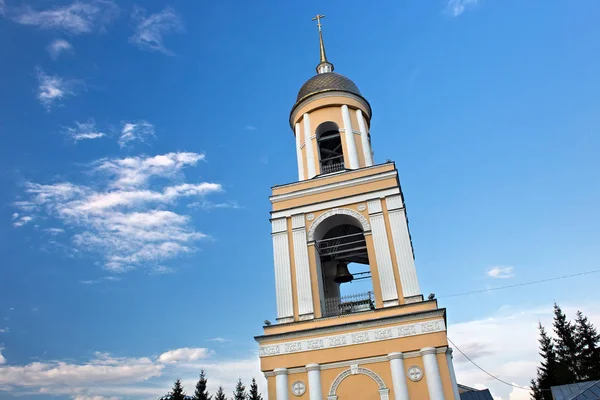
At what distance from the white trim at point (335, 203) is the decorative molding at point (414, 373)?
17.2 feet

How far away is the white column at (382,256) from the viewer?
13398 mm

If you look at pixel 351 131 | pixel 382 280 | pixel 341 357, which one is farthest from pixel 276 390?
pixel 351 131

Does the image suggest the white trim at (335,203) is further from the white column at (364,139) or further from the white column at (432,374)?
the white column at (432,374)

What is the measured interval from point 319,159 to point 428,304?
21.6 ft

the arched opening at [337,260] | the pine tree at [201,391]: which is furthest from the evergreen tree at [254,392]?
the arched opening at [337,260]

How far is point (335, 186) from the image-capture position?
15.6m

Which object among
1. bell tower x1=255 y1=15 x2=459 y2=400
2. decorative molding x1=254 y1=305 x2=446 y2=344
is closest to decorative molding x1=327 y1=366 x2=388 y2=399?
bell tower x1=255 y1=15 x2=459 y2=400

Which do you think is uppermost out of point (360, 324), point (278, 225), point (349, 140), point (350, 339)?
point (349, 140)

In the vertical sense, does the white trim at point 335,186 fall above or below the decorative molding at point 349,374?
above

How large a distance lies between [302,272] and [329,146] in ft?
20.2

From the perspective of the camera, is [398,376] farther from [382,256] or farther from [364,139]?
[364,139]

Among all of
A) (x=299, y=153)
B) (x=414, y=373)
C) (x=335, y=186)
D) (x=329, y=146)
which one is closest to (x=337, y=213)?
(x=335, y=186)

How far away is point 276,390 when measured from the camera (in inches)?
504

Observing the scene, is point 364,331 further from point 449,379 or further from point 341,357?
point 449,379
